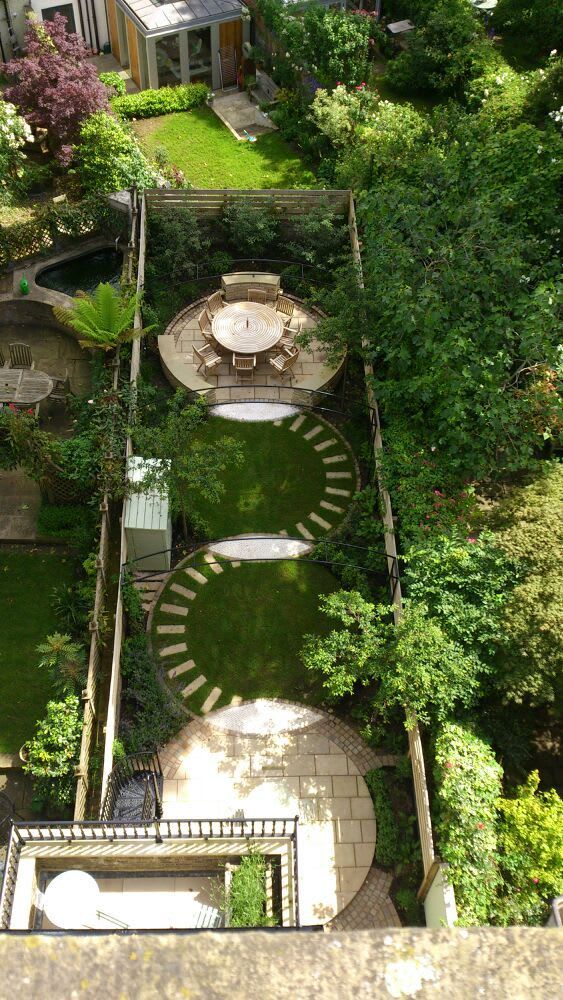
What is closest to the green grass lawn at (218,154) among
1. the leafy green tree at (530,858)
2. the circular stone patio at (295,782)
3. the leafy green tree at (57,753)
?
the circular stone patio at (295,782)

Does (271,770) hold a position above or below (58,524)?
below

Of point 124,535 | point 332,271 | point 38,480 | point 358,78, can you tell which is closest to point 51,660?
point 124,535

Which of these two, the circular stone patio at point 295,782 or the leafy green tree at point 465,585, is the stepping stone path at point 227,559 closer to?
the circular stone patio at point 295,782

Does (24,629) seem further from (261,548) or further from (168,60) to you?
(168,60)

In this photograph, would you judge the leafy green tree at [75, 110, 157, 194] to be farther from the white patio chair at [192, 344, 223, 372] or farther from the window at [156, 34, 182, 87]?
the white patio chair at [192, 344, 223, 372]

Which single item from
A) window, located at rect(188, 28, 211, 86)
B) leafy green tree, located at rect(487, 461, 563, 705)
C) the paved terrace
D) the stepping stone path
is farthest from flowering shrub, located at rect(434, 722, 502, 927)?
window, located at rect(188, 28, 211, 86)

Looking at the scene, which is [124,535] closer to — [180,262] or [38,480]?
[38,480]

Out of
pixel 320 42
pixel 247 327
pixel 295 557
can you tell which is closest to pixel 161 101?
pixel 320 42
